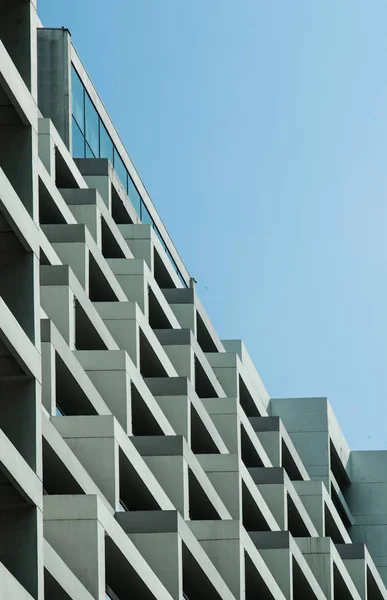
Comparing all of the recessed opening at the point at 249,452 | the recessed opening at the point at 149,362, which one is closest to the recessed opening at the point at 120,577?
the recessed opening at the point at 149,362

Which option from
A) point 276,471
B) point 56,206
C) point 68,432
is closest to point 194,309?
point 276,471

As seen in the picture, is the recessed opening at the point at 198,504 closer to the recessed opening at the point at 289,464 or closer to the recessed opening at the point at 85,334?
the recessed opening at the point at 85,334

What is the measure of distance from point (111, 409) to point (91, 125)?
1785 centimetres

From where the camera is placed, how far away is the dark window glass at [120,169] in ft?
236

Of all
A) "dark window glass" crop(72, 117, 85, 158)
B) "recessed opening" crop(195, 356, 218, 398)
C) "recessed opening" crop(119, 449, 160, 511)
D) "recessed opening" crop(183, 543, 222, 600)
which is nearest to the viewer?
"recessed opening" crop(119, 449, 160, 511)

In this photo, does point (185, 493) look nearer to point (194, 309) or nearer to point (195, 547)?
point (195, 547)

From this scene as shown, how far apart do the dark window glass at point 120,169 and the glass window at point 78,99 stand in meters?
5.37

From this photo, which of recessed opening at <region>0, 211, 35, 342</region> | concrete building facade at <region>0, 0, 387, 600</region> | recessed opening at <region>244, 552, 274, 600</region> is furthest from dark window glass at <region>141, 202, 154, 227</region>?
recessed opening at <region>0, 211, 35, 342</region>

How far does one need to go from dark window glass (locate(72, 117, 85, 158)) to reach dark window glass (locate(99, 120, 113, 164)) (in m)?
2.87

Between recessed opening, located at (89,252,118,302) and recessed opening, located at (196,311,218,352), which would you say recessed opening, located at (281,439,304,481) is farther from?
recessed opening, located at (89,252,118,302)

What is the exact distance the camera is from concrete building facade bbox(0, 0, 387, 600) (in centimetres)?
3591

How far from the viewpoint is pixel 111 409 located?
53.4 metres

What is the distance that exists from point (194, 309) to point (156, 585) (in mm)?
27242

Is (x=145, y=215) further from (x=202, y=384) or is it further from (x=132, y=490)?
(x=132, y=490)
